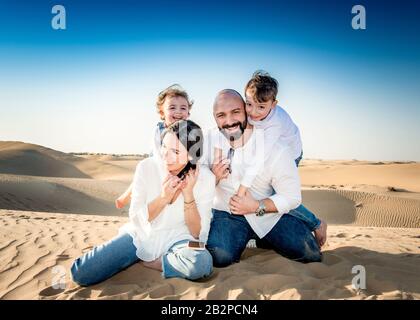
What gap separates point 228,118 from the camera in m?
3.97

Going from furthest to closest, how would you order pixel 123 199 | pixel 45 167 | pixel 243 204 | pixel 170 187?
pixel 45 167, pixel 123 199, pixel 243 204, pixel 170 187

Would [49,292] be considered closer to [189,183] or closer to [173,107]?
[189,183]

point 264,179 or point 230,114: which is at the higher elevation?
point 230,114

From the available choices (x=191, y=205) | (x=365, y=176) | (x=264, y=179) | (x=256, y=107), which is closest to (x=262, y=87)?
(x=256, y=107)

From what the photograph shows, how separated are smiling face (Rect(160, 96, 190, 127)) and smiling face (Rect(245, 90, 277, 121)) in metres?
0.77

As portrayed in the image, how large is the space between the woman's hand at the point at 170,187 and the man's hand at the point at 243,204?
0.71m

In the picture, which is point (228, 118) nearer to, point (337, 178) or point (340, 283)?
point (340, 283)

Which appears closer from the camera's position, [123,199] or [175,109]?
[123,199]

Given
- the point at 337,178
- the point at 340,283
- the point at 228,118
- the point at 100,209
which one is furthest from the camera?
the point at 337,178

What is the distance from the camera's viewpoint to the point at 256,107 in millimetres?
4270

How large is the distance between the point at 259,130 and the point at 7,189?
13.0 meters

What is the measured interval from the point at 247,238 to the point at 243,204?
59cm

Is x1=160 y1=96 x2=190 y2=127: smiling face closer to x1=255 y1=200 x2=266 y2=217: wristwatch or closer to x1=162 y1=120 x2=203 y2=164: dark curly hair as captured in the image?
x1=162 y1=120 x2=203 y2=164: dark curly hair

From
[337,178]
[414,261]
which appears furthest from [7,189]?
[337,178]
